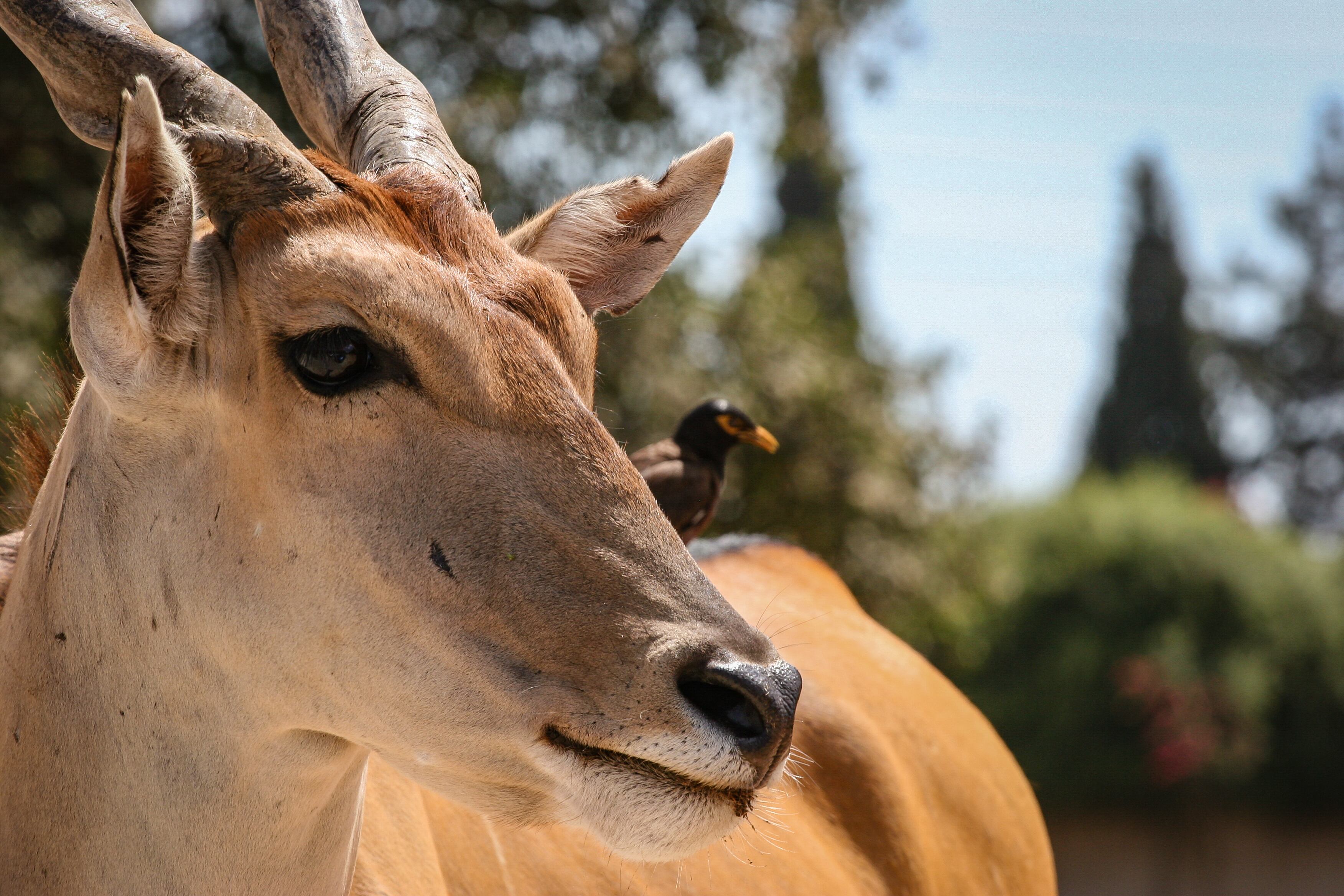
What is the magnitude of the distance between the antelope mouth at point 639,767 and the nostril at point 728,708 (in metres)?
0.09

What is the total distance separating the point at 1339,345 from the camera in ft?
109

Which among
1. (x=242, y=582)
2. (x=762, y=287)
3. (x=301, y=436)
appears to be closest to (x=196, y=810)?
(x=242, y=582)

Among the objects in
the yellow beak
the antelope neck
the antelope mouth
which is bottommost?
the antelope neck

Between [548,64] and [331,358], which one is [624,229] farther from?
[548,64]

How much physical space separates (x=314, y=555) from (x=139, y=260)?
529 millimetres

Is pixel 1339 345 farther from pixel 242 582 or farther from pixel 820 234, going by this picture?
pixel 242 582

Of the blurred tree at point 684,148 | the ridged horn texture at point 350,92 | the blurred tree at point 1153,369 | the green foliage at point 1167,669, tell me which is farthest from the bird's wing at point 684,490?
the blurred tree at point 1153,369

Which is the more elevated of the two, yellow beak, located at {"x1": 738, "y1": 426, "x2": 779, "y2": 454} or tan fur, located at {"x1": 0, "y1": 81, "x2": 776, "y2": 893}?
yellow beak, located at {"x1": 738, "y1": 426, "x2": 779, "y2": 454}

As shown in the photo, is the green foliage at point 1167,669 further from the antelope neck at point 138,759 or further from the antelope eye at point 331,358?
the antelope eye at point 331,358

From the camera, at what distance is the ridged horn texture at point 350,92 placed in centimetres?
254

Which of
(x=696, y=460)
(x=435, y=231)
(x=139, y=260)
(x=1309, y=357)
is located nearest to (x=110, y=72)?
(x=139, y=260)

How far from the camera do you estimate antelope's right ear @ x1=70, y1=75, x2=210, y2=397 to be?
1879 millimetres

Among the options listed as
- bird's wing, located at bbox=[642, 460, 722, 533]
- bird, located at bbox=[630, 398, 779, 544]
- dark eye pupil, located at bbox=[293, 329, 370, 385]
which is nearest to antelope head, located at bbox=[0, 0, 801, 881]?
dark eye pupil, located at bbox=[293, 329, 370, 385]

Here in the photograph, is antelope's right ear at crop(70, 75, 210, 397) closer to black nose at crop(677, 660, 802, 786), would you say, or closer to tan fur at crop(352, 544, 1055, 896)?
black nose at crop(677, 660, 802, 786)
